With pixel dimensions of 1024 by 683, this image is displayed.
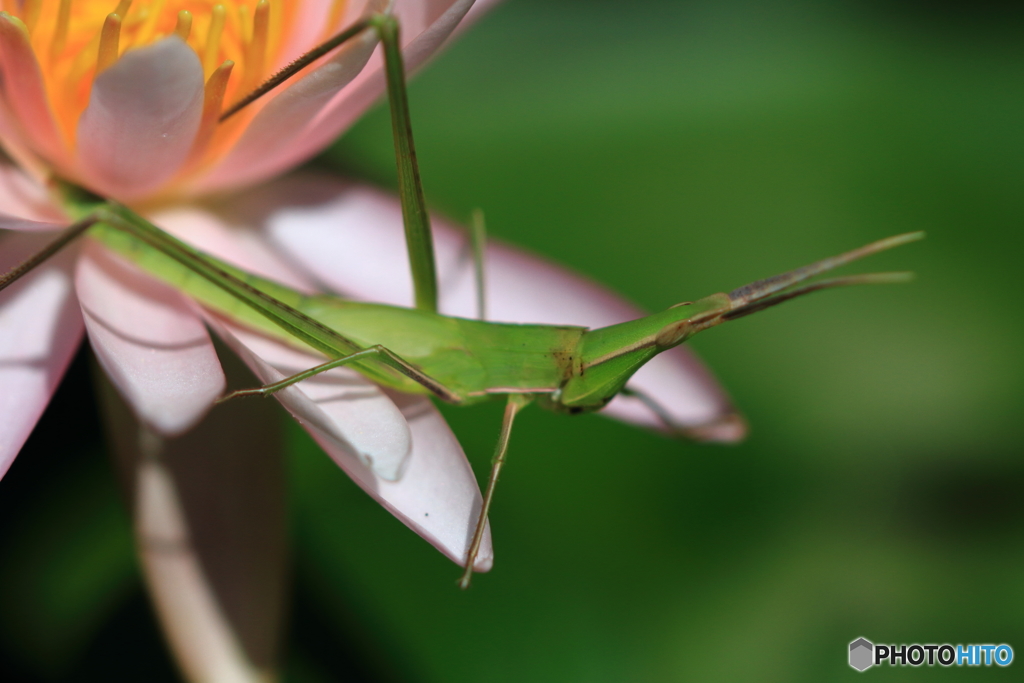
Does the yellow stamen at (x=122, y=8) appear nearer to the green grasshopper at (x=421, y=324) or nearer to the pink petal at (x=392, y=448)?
the green grasshopper at (x=421, y=324)

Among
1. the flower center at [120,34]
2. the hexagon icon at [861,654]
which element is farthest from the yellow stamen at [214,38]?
the hexagon icon at [861,654]

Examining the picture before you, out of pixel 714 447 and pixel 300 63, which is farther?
pixel 714 447


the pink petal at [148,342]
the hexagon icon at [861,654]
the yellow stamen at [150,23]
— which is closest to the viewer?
the pink petal at [148,342]

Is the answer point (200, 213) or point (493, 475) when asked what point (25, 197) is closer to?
point (200, 213)

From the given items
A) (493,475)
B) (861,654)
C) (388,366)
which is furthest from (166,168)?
(861,654)

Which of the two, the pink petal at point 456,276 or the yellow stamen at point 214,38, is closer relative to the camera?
the yellow stamen at point 214,38

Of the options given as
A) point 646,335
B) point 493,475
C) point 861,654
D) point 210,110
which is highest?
point 210,110

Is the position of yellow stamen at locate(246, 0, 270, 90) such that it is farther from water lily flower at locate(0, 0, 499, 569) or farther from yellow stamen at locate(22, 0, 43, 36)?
yellow stamen at locate(22, 0, 43, 36)
